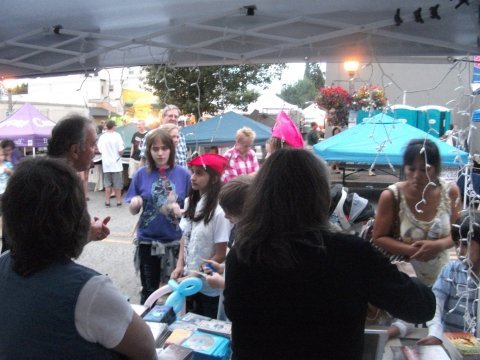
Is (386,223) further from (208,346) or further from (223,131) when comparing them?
(223,131)

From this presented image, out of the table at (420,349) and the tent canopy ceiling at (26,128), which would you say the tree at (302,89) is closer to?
the table at (420,349)

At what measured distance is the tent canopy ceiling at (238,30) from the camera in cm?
256

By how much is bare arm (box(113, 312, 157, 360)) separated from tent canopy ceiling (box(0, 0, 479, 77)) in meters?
1.84

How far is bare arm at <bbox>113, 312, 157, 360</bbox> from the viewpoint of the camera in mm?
1255

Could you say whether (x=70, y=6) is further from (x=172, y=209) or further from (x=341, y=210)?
(x=341, y=210)

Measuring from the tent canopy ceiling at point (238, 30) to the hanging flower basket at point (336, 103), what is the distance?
17.8ft

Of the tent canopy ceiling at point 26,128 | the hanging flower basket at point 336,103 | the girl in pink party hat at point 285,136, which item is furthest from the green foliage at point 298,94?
the tent canopy ceiling at point 26,128

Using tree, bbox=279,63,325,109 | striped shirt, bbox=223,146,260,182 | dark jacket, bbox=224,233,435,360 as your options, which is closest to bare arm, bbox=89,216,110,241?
dark jacket, bbox=224,233,435,360

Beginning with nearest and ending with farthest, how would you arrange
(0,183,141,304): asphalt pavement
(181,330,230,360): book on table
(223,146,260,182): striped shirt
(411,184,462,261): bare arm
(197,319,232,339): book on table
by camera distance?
(181,330,230,360): book on table → (197,319,232,339): book on table → (411,184,462,261): bare arm → (0,183,141,304): asphalt pavement → (223,146,260,182): striped shirt

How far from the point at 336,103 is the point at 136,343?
7803mm

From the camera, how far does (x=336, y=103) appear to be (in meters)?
8.57

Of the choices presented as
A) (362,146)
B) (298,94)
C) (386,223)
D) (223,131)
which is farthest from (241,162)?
(298,94)

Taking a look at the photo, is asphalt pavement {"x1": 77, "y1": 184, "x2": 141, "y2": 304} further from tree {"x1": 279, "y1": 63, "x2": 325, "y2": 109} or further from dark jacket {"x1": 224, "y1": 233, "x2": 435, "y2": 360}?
dark jacket {"x1": 224, "y1": 233, "x2": 435, "y2": 360}

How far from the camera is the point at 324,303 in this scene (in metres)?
1.28
